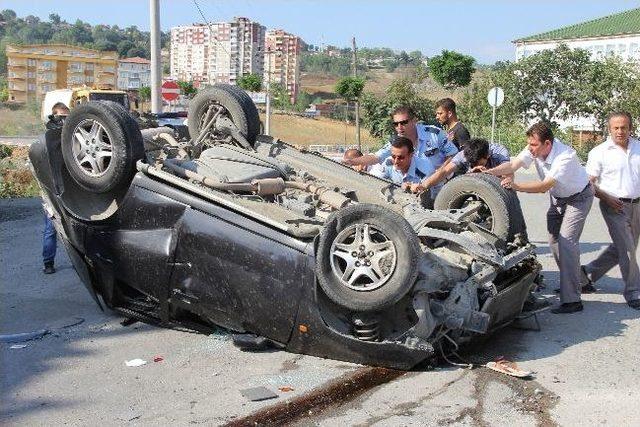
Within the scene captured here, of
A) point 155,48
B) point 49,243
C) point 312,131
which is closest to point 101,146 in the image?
point 49,243

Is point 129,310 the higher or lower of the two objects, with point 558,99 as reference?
lower

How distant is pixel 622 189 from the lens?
6836mm

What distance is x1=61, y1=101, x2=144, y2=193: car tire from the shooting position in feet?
17.9

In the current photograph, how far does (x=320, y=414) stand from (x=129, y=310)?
2.12m

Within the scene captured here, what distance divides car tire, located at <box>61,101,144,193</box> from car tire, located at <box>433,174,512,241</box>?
2424 millimetres

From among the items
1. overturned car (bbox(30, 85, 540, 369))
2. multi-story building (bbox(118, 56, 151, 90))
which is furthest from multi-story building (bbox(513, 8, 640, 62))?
multi-story building (bbox(118, 56, 151, 90))

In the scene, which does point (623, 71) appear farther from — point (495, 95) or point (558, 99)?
point (495, 95)

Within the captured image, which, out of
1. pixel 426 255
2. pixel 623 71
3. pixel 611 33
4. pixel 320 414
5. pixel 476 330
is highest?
pixel 611 33

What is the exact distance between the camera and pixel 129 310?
590 cm

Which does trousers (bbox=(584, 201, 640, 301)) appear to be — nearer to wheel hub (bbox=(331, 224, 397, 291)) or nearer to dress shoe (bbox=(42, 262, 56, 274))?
wheel hub (bbox=(331, 224, 397, 291))

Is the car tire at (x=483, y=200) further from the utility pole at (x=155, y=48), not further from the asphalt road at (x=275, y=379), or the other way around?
the utility pole at (x=155, y=48)

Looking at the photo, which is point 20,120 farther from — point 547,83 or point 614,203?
point 614,203

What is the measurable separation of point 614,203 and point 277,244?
3.39 m

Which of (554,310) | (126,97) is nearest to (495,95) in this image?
(126,97)
